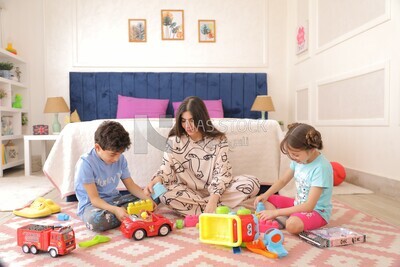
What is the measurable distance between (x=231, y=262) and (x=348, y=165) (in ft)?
8.02

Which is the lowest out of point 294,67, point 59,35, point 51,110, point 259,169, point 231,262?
point 231,262

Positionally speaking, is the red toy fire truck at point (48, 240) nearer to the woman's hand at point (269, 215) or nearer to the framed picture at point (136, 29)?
the woman's hand at point (269, 215)

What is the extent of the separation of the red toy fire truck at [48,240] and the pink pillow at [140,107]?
2968 millimetres

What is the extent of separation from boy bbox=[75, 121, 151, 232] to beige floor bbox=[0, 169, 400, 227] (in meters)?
0.60

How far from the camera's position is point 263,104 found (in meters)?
4.56

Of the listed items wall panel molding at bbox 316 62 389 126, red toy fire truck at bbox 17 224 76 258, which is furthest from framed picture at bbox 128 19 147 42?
red toy fire truck at bbox 17 224 76 258

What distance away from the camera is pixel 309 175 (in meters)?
1.70

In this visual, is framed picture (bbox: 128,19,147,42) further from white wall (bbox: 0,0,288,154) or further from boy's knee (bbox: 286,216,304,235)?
boy's knee (bbox: 286,216,304,235)

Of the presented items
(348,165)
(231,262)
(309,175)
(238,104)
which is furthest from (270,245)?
(238,104)

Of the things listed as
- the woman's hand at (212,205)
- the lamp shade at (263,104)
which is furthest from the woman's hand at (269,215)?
the lamp shade at (263,104)

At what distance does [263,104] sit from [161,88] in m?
1.42

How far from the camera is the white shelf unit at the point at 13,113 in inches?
160

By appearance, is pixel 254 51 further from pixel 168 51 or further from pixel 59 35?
pixel 59 35

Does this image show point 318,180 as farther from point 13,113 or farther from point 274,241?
point 13,113
